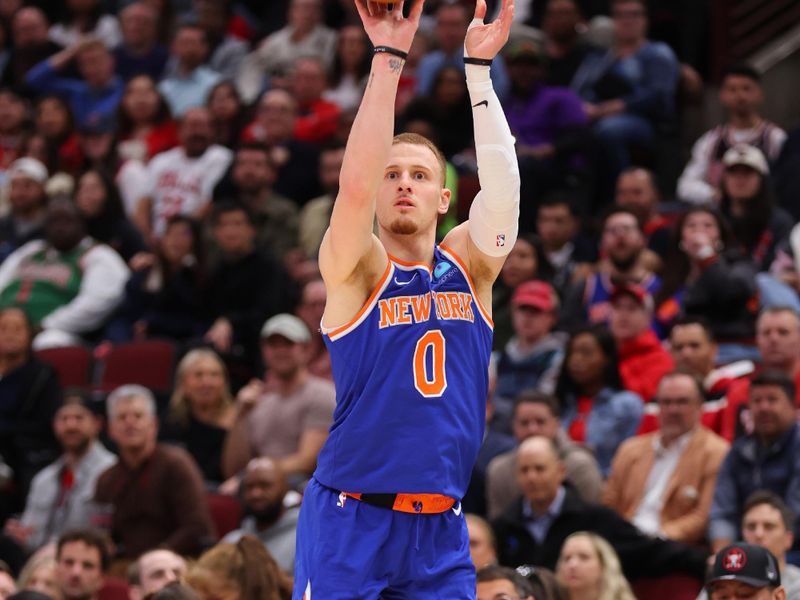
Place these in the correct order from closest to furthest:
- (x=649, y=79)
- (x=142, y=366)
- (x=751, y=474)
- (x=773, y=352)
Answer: (x=751, y=474), (x=773, y=352), (x=142, y=366), (x=649, y=79)

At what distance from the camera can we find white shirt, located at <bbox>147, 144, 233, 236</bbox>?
1311 cm

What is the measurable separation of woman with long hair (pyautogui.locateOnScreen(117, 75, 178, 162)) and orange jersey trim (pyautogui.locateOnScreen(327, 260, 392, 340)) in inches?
365

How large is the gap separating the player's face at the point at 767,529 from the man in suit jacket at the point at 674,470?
914 millimetres

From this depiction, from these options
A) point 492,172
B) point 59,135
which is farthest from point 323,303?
point 492,172

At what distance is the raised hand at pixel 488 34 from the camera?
501cm

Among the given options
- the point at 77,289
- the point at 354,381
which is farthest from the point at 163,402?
the point at 354,381

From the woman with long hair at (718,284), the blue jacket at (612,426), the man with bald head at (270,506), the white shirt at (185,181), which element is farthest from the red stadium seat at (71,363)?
the woman with long hair at (718,284)

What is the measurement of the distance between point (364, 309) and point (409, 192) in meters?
0.40

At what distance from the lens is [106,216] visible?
516 inches

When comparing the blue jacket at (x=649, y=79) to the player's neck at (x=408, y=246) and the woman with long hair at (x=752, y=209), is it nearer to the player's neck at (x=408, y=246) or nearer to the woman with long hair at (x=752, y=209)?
the woman with long hair at (x=752, y=209)

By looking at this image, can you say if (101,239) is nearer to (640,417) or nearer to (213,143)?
(213,143)

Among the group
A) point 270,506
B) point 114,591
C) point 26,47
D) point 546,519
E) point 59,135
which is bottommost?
point 114,591

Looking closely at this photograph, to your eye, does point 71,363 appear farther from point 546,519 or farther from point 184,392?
point 546,519

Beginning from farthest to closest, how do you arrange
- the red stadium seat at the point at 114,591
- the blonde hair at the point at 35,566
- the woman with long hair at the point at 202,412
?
the woman with long hair at the point at 202,412, the blonde hair at the point at 35,566, the red stadium seat at the point at 114,591
